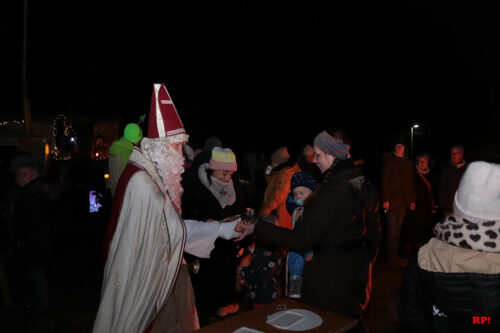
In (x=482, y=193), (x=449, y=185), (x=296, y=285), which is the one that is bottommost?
(x=296, y=285)

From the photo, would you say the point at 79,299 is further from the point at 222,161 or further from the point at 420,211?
the point at 420,211

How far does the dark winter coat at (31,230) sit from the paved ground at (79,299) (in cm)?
80

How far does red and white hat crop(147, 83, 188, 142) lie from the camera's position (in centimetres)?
322

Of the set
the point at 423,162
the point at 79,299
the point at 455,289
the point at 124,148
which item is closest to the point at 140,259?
the point at 455,289

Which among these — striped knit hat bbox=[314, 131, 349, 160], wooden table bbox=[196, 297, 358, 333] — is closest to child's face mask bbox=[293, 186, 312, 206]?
striped knit hat bbox=[314, 131, 349, 160]

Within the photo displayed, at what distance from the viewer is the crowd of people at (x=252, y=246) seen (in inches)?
83.4

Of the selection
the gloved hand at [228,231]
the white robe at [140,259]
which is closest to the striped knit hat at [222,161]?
the gloved hand at [228,231]

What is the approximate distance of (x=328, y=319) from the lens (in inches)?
86.5

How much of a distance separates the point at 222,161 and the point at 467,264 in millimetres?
3606

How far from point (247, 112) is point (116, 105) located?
12.1 m

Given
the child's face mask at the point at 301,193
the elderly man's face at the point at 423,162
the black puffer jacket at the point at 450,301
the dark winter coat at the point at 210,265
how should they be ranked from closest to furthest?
1. the black puffer jacket at the point at 450,301
2. the child's face mask at the point at 301,193
3. the dark winter coat at the point at 210,265
4. the elderly man's face at the point at 423,162

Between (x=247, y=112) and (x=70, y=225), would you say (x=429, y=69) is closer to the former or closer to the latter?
(x=247, y=112)

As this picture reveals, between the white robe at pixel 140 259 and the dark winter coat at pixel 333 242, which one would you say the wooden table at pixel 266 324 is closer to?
the dark winter coat at pixel 333 242

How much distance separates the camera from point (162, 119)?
323 centimetres
